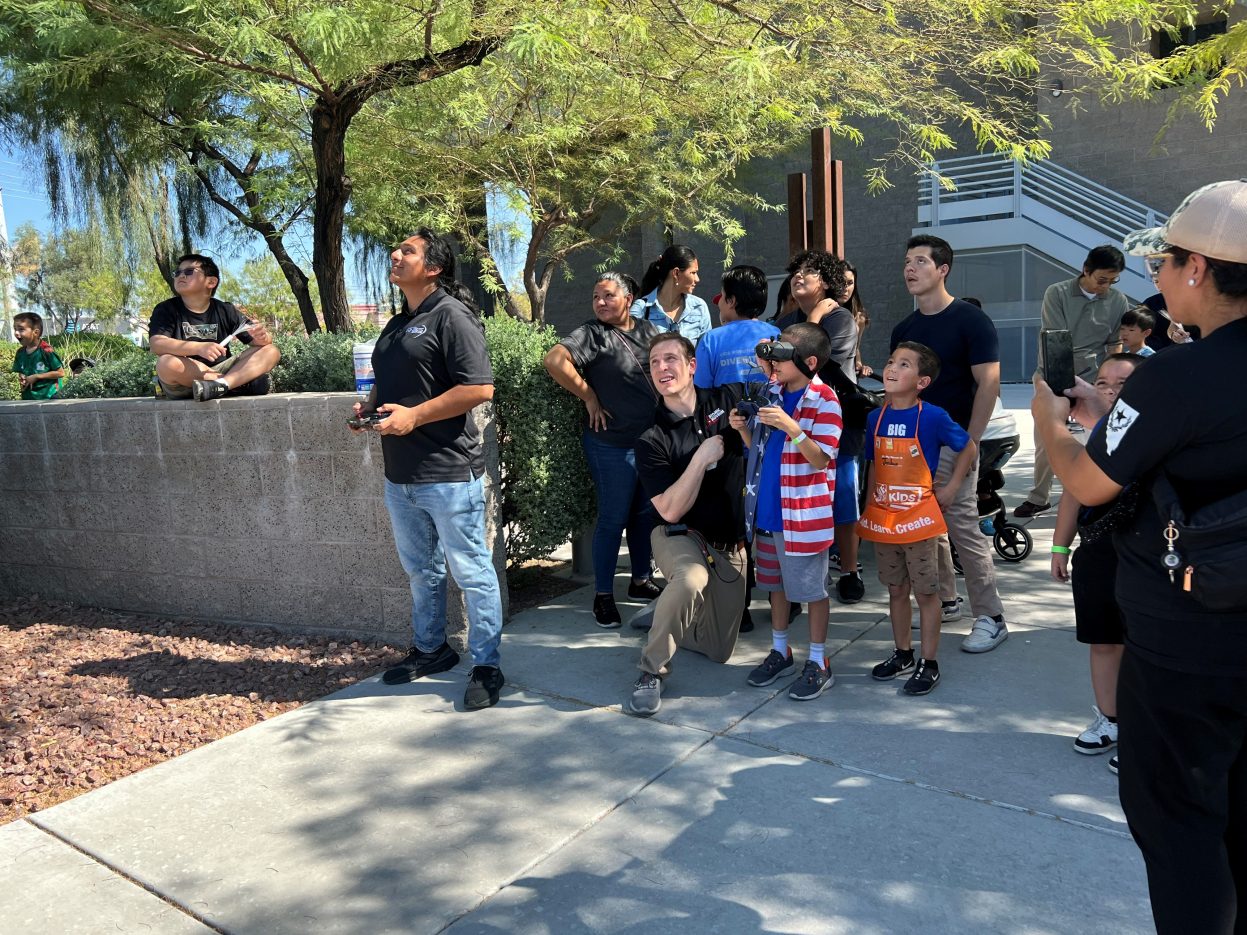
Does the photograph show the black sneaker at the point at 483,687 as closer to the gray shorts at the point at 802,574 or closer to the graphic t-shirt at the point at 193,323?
the gray shorts at the point at 802,574

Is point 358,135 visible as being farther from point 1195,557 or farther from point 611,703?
point 1195,557

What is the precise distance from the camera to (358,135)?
9.76 metres

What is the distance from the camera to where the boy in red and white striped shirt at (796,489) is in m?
4.10

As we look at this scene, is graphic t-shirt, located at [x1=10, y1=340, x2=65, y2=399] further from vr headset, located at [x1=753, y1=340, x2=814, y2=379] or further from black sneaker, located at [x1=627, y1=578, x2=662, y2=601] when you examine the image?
vr headset, located at [x1=753, y1=340, x2=814, y2=379]

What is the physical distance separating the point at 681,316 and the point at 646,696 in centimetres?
288

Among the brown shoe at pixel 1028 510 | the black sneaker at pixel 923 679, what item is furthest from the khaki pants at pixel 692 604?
the brown shoe at pixel 1028 510

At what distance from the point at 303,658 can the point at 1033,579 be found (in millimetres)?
4254

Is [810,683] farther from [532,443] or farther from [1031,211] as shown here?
[1031,211]

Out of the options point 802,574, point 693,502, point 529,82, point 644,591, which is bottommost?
point 644,591

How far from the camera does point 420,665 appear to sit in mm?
4551

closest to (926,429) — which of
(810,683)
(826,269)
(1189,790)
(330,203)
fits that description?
(810,683)

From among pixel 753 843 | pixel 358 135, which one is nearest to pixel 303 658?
pixel 753 843

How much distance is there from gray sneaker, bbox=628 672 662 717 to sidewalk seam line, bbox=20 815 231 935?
1796mm

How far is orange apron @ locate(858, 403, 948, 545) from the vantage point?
4.09 metres
